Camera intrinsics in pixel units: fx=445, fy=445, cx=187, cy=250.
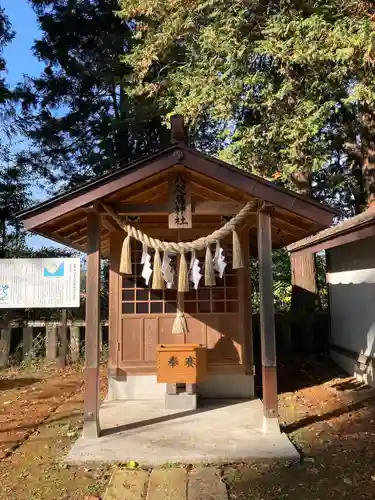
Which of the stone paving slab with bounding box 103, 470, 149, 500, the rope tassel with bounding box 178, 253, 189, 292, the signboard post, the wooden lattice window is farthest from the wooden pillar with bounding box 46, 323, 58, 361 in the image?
the stone paving slab with bounding box 103, 470, 149, 500

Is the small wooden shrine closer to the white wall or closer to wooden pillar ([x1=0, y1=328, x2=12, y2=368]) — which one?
the white wall

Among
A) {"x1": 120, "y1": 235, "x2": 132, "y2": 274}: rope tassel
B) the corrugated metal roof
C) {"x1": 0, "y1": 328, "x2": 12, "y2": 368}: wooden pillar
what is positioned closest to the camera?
{"x1": 120, "y1": 235, "x2": 132, "y2": 274}: rope tassel

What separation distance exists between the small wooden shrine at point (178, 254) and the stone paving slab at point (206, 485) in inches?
51.7

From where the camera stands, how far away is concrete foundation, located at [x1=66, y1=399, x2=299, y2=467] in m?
4.70

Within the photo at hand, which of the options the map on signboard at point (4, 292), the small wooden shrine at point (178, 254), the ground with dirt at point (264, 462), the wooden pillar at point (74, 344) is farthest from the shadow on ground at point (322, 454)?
the map on signboard at point (4, 292)

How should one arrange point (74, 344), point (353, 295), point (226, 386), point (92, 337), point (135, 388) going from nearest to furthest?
point (92, 337), point (226, 386), point (135, 388), point (353, 295), point (74, 344)

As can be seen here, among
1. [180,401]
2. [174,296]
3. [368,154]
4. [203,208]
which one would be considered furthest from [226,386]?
[368,154]

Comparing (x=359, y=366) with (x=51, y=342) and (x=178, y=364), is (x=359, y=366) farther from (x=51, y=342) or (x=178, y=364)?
(x=51, y=342)

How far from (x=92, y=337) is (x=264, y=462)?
7.95 ft

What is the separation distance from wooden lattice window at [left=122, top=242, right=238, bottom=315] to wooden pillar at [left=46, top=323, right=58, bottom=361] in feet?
12.6

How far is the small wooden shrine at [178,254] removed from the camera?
5484 mm

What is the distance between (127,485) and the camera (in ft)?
13.5

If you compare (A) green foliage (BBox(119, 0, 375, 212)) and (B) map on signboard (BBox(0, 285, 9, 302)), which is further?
(B) map on signboard (BBox(0, 285, 9, 302))

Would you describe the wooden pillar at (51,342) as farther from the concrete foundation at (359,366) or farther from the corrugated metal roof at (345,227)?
the concrete foundation at (359,366)
